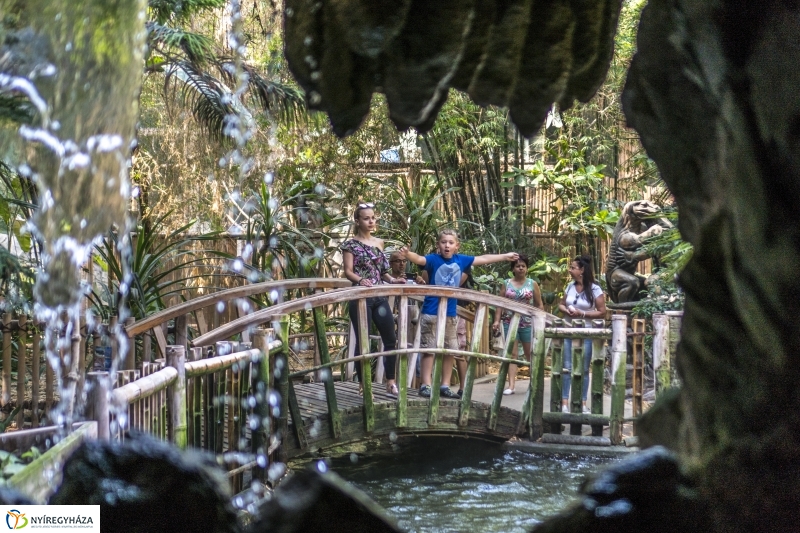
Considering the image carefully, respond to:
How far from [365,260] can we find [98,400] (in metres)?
3.92

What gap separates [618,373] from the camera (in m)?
6.78

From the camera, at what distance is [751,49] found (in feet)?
3.18

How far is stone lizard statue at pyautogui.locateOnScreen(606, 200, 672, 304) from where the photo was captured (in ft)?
33.1

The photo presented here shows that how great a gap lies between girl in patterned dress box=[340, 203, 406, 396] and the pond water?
0.64 m

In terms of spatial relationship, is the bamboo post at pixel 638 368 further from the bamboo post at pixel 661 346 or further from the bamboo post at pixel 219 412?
the bamboo post at pixel 219 412

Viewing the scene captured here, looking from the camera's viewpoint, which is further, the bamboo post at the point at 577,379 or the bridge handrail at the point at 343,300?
the bamboo post at the point at 577,379

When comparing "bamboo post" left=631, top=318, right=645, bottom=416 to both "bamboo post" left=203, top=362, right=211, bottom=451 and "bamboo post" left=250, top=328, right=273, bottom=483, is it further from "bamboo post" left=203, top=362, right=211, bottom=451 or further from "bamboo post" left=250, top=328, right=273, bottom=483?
"bamboo post" left=203, top=362, right=211, bottom=451

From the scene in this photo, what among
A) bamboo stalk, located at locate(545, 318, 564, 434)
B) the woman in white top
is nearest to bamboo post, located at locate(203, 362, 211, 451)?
bamboo stalk, located at locate(545, 318, 564, 434)

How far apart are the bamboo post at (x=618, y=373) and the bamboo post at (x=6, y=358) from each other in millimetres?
4593

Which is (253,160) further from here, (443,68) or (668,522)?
(668,522)

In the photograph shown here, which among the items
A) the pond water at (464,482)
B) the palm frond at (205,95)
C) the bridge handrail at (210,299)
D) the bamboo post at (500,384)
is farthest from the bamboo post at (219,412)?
the palm frond at (205,95)

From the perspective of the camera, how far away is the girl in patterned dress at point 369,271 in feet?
21.6

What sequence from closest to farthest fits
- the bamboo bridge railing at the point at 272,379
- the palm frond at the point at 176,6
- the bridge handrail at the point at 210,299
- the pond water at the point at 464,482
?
the bamboo bridge railing at the point at 272,379
the pond water at the point at 464,482
the bridge handrail at the point at 210,299
the palm frond at the point at 176,6

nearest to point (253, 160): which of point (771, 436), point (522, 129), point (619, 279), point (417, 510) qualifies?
point (619, 279)
